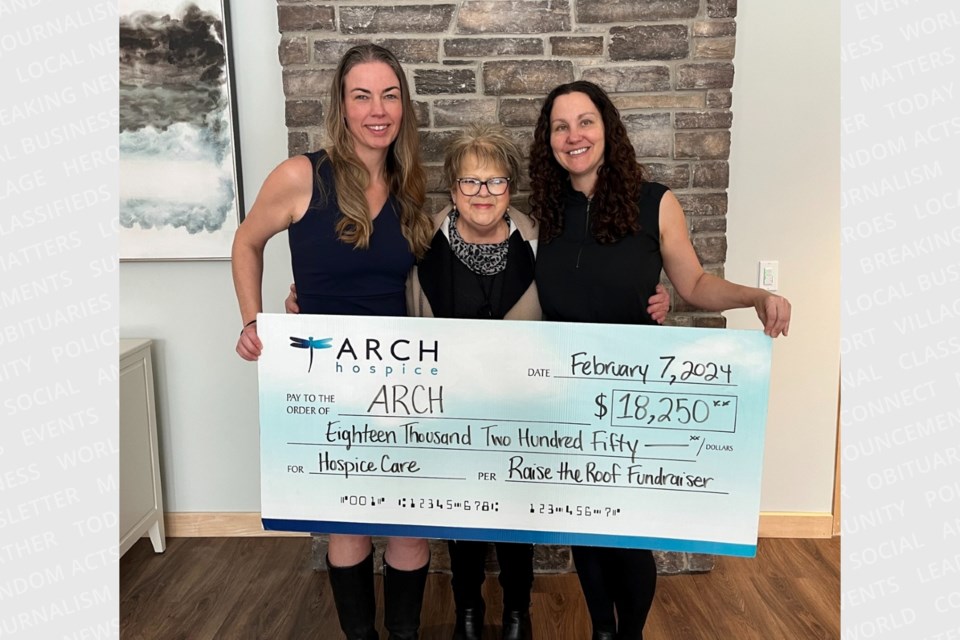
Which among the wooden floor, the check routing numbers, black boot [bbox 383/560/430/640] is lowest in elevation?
the wooden floor

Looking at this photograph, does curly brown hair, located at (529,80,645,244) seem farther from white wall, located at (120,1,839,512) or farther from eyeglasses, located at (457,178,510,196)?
white wall, located at (120,1,839,512)

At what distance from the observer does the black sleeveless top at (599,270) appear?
1632mm

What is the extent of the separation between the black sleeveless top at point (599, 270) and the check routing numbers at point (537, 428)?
5.8 inches

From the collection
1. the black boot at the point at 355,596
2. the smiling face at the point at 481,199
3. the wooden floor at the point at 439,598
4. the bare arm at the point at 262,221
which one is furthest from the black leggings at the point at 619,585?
the bare arm at the point at 262,221

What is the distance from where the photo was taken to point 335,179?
164 cm

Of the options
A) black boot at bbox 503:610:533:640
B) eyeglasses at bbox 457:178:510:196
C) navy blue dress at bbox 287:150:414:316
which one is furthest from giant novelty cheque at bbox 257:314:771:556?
black boot at bbox 503:610:533:640

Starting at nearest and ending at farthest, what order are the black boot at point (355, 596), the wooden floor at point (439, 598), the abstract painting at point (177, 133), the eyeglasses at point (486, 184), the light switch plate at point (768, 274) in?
the eyeglasses at point (486, 184)
the black boot at point (355, 596)
the wooden floor at point (439, 598)
the abstract painting at point (177, 133)
the light switch plate at point (768, 274)

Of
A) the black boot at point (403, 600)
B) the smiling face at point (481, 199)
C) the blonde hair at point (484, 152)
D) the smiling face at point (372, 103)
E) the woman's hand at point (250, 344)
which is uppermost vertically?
the smiling face at point (372, 103)

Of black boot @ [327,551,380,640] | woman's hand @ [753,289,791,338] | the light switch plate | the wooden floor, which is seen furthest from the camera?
the light switch plate

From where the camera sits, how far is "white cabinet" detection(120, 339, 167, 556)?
7.51 ft

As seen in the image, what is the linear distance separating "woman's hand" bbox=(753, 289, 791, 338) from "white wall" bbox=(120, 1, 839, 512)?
0.93 m

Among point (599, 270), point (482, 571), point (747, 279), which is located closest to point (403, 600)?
point (482, 571)

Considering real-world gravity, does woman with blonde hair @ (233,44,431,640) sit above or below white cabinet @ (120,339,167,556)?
above

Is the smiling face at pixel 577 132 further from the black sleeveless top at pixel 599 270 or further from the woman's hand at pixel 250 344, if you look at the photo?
the woman's hand at pixel 250 344
